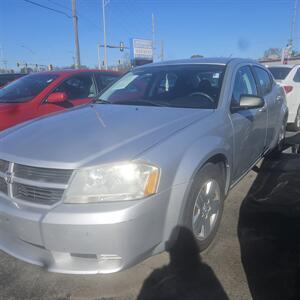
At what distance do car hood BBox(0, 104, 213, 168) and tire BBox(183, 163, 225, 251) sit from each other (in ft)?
1.51

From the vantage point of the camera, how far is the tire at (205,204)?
260cm

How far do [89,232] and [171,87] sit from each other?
2.10m

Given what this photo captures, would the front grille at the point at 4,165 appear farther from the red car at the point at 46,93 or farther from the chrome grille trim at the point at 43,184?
the red car at the point at 46,93

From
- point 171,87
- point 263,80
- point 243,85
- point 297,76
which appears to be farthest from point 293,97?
point 171,87

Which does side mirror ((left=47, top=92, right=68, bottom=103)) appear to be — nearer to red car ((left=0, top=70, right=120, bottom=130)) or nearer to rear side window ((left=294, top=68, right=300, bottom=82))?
red car ((left=0, top=70, right=120, bottom=130))

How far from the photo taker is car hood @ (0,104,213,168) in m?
2.30

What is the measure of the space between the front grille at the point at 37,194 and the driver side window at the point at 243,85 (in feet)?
A: 6.54

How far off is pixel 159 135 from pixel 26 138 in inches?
43.0

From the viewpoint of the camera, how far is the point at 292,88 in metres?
7.45

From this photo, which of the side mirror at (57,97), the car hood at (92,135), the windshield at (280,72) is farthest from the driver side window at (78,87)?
the windshield at (280,72)

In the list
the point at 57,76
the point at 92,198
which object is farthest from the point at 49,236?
the point at 57,76

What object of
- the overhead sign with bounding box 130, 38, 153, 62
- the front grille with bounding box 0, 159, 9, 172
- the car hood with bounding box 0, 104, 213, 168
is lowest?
the front grille with bounding box 0, 159, 9, 172

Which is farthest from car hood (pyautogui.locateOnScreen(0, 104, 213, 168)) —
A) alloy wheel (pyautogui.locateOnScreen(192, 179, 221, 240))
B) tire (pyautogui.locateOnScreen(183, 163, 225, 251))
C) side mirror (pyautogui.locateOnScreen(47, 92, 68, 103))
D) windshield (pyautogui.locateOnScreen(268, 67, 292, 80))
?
windshield (pyautogui.locateOnScreen(268, 67, 292, 80))

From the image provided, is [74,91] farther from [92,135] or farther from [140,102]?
[92,135]
